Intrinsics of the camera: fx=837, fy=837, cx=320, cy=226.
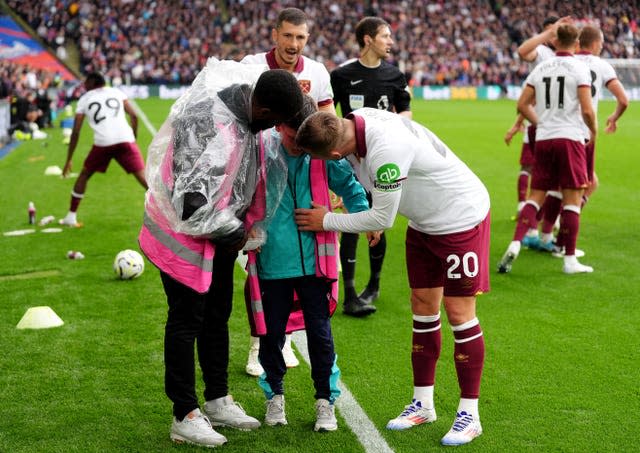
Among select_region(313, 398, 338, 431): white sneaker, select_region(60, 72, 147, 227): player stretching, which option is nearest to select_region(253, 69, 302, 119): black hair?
select_region(313, 398, 338, 431): white sneaker

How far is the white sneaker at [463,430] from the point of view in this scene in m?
4.27

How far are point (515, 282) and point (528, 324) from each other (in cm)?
137

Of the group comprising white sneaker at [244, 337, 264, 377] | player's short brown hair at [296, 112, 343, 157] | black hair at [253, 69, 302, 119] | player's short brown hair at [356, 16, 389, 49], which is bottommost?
white sneaker at [244, 337, 264, 377]

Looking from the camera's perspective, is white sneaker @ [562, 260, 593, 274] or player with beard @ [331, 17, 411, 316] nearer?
player with beard @ [331, 17, 411, 316]

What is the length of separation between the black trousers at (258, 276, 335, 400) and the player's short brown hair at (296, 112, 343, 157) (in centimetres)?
82

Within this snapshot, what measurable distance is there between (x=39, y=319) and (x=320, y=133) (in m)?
3.62

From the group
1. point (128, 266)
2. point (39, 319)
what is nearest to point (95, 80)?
point (128, 266)

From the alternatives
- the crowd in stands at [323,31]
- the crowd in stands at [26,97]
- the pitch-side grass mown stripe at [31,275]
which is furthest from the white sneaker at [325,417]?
the crowd in stands at [323,31]

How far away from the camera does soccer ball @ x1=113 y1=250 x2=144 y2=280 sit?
26.1 feet

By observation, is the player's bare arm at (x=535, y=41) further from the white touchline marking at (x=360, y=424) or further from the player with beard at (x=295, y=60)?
the white touchline marking at (x=360, y=424)

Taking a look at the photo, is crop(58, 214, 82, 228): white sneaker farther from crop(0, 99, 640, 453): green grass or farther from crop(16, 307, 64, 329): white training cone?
crop(16, 307, 64, 329): white training cone

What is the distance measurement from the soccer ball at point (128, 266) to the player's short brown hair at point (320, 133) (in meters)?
4.46

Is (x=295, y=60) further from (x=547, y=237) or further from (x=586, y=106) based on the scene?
(x=547, y=237)

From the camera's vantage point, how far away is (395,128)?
157 inches
